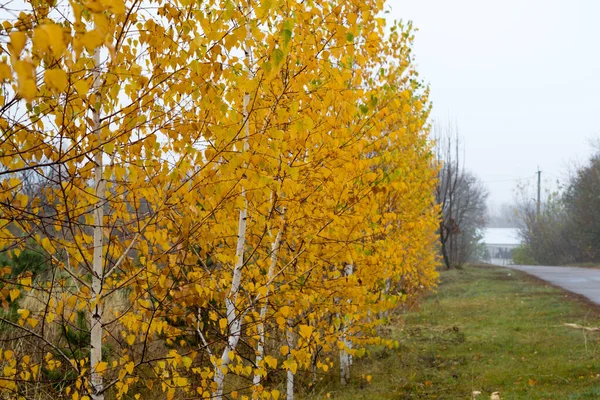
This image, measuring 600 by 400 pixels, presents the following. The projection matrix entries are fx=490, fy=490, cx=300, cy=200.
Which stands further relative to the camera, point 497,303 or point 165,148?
point 497,303

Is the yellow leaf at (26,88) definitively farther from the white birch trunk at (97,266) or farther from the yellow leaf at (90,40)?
the white birch trunk at (97,266)

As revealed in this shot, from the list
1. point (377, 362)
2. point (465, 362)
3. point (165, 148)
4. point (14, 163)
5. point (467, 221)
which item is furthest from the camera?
point (467, 221)

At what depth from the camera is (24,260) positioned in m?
7.50

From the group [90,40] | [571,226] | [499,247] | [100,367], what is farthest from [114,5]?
[499,247]

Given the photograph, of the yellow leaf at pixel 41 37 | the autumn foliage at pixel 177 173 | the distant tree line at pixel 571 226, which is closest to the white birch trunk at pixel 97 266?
the autumn foliage at pixel 177 173

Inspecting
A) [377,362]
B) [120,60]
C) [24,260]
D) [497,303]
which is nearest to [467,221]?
[497,303]

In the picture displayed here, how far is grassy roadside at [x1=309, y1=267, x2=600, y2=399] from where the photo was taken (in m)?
6.62

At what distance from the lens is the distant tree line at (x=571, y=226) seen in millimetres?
29578

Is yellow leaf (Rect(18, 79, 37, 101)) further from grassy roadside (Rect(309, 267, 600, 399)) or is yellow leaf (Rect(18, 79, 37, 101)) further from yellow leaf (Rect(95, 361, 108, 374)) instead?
grassy roadside (Rect(309, 267, 600, 399))

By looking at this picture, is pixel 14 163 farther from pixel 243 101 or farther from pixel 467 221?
pixel 467 221

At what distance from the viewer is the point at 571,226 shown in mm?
31656

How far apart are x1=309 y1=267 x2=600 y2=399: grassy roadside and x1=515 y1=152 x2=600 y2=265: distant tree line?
19.3 m

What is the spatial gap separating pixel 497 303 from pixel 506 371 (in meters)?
6.54

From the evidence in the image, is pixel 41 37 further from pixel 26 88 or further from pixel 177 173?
pixel 177 173
